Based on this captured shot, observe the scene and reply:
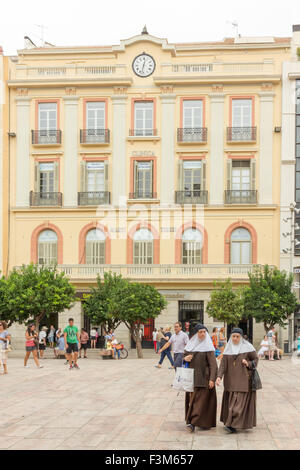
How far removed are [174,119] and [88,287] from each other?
35.2 feet

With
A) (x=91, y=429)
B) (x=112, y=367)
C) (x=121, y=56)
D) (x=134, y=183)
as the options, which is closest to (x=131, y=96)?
(x=121, y=56)

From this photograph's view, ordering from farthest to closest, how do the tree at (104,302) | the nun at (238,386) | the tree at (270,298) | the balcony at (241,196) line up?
the balcony at (241,196)
the tree at (270,298)
the tree at (104,302)
the nun at (238,386)

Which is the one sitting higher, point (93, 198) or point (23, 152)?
point (23, 152)

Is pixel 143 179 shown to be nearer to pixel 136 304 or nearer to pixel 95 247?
pixel 95 247

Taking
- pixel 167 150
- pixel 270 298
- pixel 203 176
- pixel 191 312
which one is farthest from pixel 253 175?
pixel 191 312

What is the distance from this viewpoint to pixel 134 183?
41438 mm

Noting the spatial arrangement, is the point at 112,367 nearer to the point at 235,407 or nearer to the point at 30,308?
the point at 30,308

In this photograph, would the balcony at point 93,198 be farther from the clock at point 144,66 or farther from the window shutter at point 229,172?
the clock at point 144,66

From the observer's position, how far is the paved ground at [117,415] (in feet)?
33.7

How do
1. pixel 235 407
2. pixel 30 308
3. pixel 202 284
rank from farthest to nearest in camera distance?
1. pixel 202 284
2. pixel 30 308
3. pixel 235 407

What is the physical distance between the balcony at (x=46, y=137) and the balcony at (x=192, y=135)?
6949 mm

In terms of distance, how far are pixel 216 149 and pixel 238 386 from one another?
30961mm

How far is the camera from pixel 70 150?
42000 millimetres

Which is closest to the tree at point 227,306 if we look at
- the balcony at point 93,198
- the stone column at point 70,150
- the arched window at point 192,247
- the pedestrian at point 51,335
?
the arched window at point 192,247
